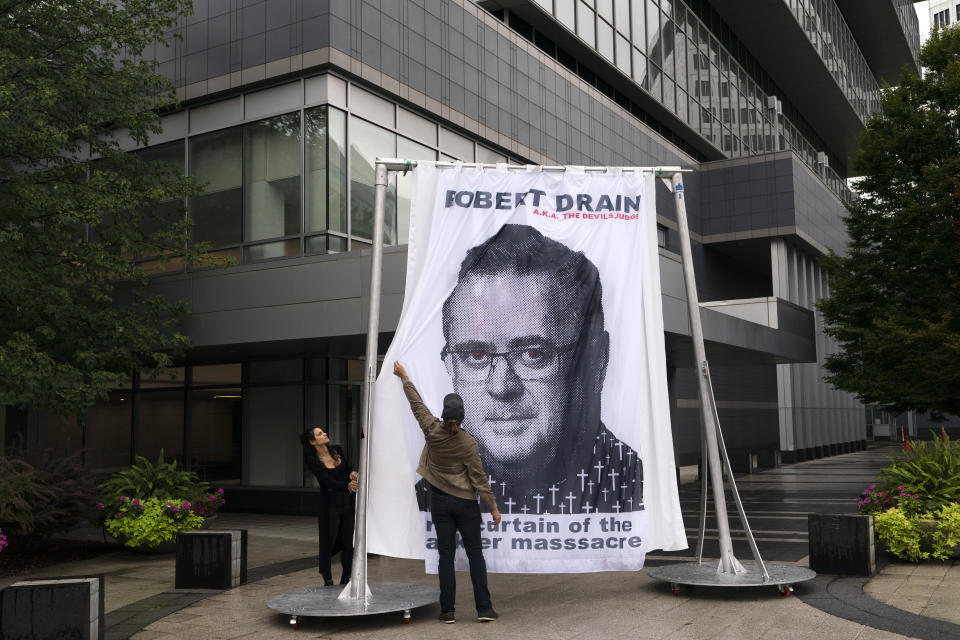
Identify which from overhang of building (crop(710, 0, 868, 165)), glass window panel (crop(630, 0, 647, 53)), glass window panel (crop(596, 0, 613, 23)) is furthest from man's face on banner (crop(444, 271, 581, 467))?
overhang of building (crop(710, 0, 868, 165))

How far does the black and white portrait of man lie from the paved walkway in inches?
39.4

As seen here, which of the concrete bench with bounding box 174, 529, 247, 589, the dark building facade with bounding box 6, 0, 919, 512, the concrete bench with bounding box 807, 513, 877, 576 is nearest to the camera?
the concrete bench with bounding box 807, 513, 877, 576

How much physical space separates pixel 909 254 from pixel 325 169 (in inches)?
619

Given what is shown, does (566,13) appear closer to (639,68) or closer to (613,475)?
(639,68)

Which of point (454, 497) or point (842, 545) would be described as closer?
point (454, 497)

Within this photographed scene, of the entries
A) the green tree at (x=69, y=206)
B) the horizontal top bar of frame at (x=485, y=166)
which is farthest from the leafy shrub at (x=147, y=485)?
the horizontal top bar of frame at (x=485, y=166)

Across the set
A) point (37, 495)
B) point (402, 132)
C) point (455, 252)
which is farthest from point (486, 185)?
point (402, 132)

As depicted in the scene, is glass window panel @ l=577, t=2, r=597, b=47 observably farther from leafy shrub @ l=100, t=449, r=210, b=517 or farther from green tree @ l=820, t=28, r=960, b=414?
leafy shrub @ l=100, t=449, r=210, b=517

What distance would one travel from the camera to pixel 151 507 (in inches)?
488

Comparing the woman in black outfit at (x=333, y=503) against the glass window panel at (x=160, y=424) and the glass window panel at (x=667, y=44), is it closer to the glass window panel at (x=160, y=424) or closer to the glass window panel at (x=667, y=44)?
the glass window panel at (x=160, y=424)

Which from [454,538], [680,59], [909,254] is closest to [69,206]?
[454,538]

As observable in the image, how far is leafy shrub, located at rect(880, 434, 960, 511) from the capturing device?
34.3 feet

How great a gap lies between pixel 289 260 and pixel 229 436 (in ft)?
17.7

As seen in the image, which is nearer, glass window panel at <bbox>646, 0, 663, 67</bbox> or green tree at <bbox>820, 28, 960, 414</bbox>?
green tree at <bbox>820, 28, 960, 414</bbox>
